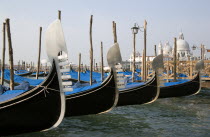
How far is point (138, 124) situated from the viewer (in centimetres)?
735

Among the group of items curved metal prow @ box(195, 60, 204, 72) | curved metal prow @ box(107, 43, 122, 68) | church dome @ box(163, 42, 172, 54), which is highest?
church dome @ box(163, 42, 172, 54)

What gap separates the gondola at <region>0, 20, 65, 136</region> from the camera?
461 centimetres

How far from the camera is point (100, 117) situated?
804cm

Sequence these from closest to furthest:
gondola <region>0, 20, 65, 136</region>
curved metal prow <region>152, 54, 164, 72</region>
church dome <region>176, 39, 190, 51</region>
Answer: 1. gondola <region>0, 20, 65, 136</region>
2. curved metal prow <region>152, 54, 164, 72</region>
3. church dome <region>176, 39, 190, 51</region>

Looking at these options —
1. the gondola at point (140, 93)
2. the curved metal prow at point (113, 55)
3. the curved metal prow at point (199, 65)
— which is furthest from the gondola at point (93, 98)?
the curved metal prow at point (199, 65)

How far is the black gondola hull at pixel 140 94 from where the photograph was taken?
859 centimetres

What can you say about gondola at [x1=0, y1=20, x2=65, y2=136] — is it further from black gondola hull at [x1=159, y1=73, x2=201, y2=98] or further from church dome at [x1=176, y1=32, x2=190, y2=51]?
church dome at [x1=176, y1=32, x2=190, y2=51]

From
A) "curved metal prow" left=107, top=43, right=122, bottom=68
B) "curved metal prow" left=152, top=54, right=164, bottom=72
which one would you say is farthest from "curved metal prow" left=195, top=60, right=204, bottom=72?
"curved metal prow" left=107, top=43, right=122, bottom=68

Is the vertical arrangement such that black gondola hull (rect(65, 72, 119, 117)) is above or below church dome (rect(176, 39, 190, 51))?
below

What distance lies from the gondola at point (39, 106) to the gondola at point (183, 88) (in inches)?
252

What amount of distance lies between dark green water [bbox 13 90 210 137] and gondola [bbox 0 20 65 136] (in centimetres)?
115

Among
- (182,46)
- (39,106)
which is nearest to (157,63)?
(39,106)

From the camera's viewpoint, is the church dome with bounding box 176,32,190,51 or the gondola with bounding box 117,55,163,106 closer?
the gondola with bounding box 117,55,163,106

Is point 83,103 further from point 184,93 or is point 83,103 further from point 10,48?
point 184,93
